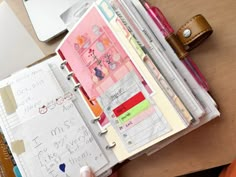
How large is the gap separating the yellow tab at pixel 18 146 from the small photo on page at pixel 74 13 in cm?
27

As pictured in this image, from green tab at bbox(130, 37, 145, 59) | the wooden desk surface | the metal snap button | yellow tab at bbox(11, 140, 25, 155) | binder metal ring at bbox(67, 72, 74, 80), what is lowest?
the wooden desk surface

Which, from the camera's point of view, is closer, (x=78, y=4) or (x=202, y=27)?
(x=202, y=27)

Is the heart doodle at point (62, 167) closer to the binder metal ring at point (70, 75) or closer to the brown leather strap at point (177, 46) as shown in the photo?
the binder metal ring at point (70, 75)

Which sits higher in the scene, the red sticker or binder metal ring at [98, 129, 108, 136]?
the red sticker

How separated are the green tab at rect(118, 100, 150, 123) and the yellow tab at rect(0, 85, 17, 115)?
225 millimetres

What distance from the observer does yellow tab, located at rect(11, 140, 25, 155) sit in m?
0.68

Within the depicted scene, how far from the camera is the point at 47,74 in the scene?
74cm

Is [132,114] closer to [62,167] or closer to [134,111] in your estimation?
[134,111]

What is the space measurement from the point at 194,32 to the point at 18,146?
0.41m

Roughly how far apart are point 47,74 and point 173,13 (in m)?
0.30

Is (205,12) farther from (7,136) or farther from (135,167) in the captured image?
(7,136)

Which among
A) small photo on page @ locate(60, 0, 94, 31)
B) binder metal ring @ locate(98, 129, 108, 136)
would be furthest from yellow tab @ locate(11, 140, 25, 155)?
small photo on page @ locate(60, 0, 94, 31)

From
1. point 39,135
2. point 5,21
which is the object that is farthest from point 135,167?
point 5,21

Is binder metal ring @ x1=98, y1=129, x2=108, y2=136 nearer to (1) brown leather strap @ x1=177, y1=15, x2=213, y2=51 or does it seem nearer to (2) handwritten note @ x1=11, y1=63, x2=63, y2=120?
(2) handwritten note @ x1=11, y1=63, x2=63, y2=120
